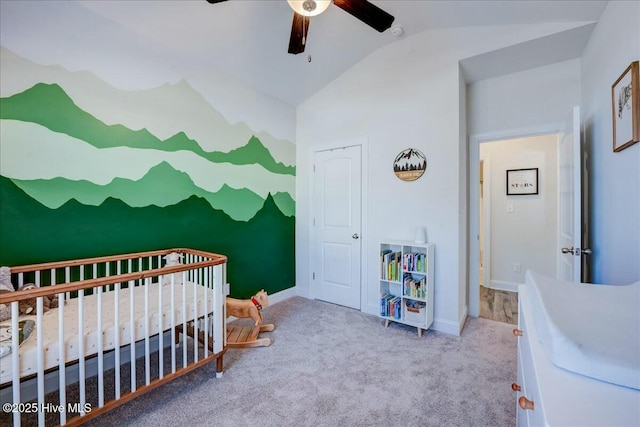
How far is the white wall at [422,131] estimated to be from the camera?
2.53 m

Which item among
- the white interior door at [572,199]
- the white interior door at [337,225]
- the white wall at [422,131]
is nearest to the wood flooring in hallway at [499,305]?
the white wall at [422,131]

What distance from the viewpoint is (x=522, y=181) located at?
3.65 meters

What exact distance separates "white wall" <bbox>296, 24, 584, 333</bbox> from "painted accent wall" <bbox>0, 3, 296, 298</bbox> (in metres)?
1.11

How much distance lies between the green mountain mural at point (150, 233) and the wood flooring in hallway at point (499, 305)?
2337mm

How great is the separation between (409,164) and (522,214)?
206 centimetres

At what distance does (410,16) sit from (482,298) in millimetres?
3284

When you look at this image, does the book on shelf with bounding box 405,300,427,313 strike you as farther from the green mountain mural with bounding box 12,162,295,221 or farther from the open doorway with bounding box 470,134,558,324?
the green mountain mural with bounding box 12,162,295,221

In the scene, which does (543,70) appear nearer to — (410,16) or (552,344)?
(410,16)

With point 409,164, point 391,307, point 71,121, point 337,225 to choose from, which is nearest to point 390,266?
point 391,307

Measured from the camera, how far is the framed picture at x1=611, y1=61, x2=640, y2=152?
1.32m

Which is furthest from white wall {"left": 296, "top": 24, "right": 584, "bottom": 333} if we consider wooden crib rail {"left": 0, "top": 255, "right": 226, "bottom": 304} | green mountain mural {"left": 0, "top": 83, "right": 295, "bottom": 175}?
Answer: wooden crib rail {"left": 0, "top": 255, "right": 226, "bottom": 304}

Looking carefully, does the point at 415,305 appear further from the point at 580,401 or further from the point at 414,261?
the point at 580,401

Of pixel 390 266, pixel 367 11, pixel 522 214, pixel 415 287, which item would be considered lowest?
pixel 415 287

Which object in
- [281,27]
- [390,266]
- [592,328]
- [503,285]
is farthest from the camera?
[503,285]
